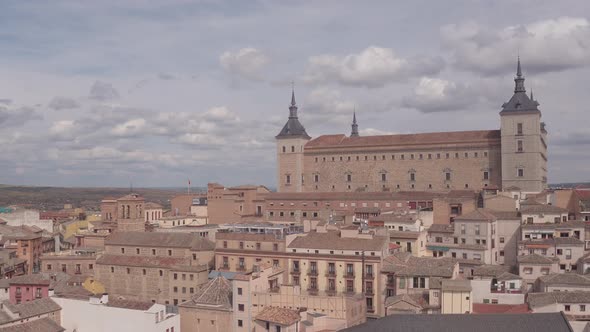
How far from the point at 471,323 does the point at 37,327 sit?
25.8m

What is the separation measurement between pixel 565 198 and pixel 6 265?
185ft

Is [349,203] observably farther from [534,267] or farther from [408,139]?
[534,267]

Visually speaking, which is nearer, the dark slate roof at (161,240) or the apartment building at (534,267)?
the apartment building at (534,267)

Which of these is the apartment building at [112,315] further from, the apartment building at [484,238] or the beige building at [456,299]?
the apartment building at [484,238]

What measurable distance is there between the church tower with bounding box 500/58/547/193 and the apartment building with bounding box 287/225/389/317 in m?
38.5

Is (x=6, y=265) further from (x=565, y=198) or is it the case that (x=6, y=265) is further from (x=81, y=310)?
(x=565, y=198)

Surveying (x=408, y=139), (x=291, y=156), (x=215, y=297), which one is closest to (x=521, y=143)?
(x=408, y=139)

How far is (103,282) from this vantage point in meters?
55.4

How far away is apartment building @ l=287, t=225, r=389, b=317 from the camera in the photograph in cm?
4612

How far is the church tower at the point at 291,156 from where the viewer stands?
98375 mm

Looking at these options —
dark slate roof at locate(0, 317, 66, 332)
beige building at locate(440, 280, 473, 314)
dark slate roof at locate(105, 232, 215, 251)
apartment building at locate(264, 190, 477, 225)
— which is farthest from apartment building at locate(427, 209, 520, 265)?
dark slate roof at locate(0, 317, 66, 332)

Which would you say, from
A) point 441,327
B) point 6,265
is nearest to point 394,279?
point 441,327

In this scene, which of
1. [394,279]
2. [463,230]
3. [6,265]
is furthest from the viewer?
[6,265]

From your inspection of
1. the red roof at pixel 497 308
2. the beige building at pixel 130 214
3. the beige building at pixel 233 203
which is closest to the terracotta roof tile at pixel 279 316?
the red roof at pixel 497 308
